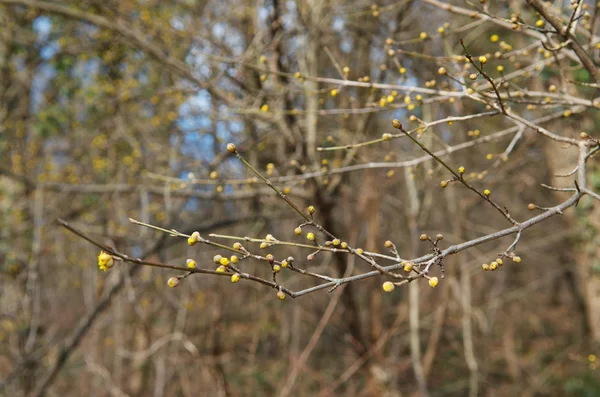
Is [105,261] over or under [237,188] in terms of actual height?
under

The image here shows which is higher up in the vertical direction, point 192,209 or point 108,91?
point 108,91

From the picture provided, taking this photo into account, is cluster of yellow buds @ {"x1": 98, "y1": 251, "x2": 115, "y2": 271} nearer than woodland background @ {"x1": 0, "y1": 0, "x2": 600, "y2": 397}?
Yes

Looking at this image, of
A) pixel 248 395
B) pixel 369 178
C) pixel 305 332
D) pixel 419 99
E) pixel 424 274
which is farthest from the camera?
pixel 305 332

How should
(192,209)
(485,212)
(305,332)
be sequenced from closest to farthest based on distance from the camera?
(192,209)
(305,332)
(485,212)

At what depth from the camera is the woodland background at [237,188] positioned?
3537 millimetres

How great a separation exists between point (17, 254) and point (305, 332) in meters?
5.43

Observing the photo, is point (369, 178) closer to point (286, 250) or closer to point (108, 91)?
point (286, 250)

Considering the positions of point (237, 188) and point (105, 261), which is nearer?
point (105, 261)

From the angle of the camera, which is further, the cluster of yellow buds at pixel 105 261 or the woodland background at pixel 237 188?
the woodland background at pixel 237 188

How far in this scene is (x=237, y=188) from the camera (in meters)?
3.95

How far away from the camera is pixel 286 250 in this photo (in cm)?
596

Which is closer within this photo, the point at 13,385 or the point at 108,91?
the point at 13,385

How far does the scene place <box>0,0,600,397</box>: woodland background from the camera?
11.6ft

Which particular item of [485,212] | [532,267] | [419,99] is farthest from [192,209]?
[532,267]
